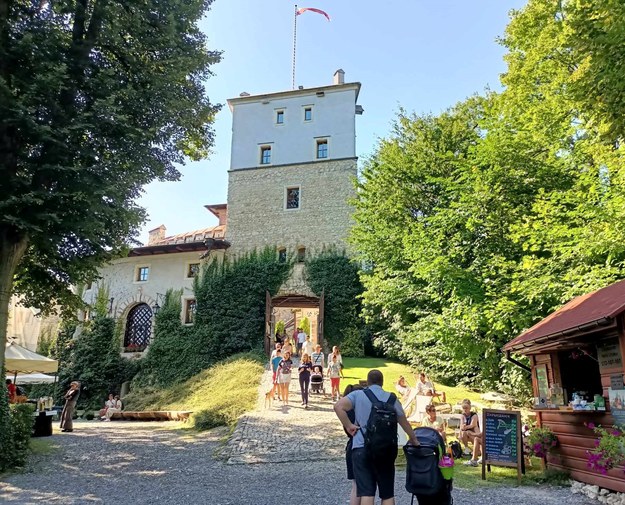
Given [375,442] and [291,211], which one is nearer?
[375,442]

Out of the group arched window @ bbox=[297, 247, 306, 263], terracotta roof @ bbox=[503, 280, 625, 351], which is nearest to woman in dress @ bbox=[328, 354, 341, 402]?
terracotta roof @ bbox=[503, 280, 625, 351]

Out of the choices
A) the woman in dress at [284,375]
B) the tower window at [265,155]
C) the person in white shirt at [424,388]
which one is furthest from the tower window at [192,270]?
the person in white shirt at [424,388]

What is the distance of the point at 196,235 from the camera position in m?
29.9

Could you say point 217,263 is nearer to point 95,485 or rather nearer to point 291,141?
point 291,141

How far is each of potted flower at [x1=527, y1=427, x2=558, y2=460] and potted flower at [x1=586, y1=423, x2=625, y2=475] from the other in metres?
1.43

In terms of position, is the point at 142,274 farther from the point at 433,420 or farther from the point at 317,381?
the point at 433,420

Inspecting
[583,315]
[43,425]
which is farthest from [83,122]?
[583,315]

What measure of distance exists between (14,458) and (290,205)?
19.4 metres

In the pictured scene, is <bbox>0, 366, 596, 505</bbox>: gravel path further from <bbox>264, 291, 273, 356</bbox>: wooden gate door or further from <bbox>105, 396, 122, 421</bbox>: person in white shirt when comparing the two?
<bbox>264, 291, 273, 356</bbox>: wooden gate door

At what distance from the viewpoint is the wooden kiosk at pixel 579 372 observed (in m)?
6.44

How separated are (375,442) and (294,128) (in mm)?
24976

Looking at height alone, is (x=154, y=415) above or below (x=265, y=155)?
below

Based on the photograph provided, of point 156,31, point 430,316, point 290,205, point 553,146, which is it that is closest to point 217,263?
point 290,205

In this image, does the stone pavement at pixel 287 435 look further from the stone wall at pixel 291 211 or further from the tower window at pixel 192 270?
the tower window at pixel 192 270
